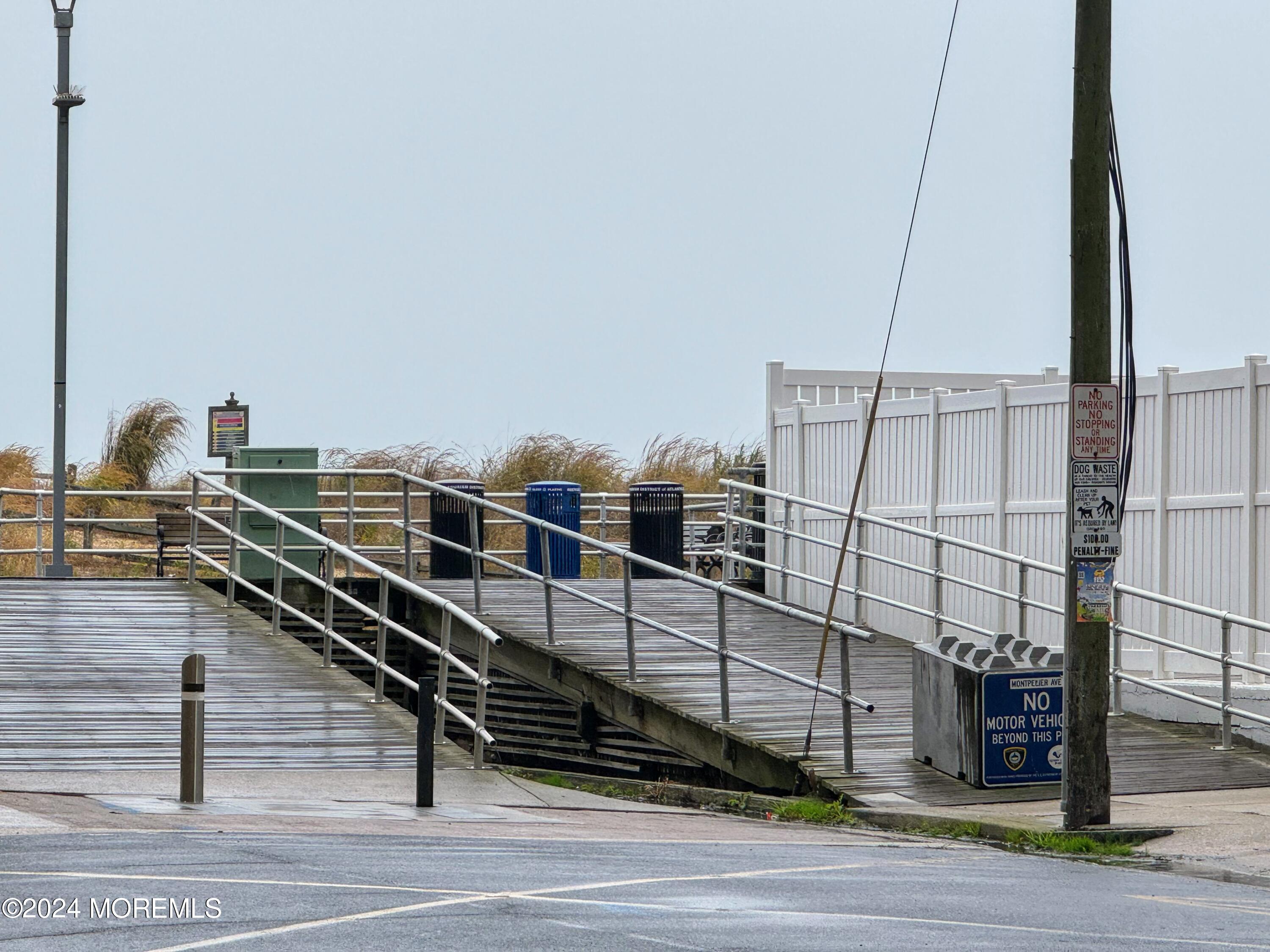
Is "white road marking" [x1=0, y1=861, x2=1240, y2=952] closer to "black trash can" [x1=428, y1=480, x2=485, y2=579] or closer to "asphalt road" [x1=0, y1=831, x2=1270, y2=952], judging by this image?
"asphalt road" [x1=0, y1=831, x2=1270, y2=952]

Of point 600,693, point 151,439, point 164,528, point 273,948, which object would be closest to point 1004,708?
point 600,693

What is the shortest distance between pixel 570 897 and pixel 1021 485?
36.4 feet

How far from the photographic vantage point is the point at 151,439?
1601 inches

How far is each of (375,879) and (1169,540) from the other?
1006cm

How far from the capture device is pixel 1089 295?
36.1 feet

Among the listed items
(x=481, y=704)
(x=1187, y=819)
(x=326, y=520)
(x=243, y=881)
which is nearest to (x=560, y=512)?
(x=326, y=520)

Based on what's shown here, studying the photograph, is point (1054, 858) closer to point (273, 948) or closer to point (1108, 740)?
point (1108, 740)

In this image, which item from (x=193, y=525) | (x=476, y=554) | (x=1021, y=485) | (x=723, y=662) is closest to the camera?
(x=723, y=662)

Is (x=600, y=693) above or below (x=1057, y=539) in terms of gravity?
below

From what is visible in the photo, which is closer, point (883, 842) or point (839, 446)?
point (883, 842)

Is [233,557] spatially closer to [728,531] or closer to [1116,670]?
[728,531]

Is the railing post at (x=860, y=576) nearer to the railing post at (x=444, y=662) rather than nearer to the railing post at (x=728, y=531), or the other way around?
the railing post at (x=728, y=531)

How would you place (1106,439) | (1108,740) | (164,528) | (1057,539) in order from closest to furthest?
1. (1106,439)
2. (1108,740)
3. (1057,539)
4. (164,528)

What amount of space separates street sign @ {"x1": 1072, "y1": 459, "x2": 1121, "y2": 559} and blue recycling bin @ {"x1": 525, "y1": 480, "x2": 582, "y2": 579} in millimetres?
12449
